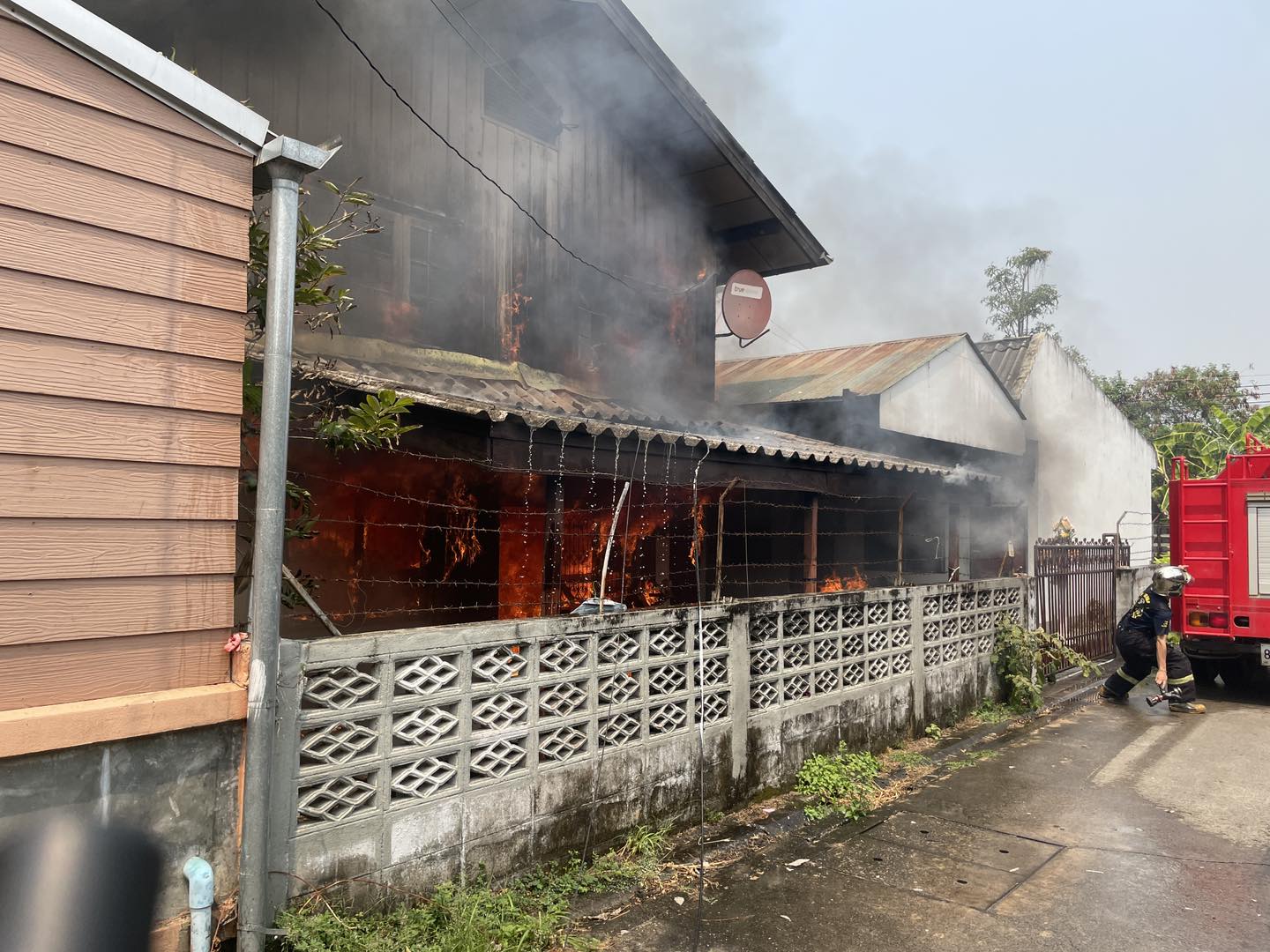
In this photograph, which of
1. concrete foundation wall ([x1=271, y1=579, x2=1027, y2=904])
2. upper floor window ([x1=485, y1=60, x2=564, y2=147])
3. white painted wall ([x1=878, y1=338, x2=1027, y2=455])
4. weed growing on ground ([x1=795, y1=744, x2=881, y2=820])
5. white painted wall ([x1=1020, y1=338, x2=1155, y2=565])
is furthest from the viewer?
white painted wall ([x1=1020, y1=338, x2=1155, y2=565])

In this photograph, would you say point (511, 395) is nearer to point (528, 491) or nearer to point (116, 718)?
point (528, 491)

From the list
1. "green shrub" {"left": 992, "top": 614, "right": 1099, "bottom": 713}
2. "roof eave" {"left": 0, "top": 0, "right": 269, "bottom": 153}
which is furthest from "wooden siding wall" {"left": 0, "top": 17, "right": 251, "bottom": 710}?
"green shrub" {"left": 992, "top": 614, "right": 1099, "bottom": 713}

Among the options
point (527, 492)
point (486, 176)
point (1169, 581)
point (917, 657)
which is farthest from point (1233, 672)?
point (486, 176)

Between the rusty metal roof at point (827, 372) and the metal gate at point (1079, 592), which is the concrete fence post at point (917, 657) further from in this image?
the rusty metal roof at point (827, 372)

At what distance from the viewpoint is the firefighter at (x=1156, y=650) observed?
10164mm

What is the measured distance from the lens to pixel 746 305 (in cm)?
1173

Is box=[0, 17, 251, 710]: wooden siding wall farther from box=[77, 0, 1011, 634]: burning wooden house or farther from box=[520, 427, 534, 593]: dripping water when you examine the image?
box=[520, 427, 534, 593]: dripping water

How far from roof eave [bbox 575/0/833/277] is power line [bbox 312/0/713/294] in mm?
1655

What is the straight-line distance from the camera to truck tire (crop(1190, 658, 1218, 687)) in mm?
11914

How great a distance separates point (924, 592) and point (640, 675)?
428cm

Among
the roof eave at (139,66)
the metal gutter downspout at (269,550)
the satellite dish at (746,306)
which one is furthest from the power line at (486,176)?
the metal gutter downspout at (269,550)

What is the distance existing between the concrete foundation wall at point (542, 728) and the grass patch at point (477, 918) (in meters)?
0.12

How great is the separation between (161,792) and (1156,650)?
36.7 feet

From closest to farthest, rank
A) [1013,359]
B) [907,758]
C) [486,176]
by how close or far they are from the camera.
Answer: [907,758]
[486,176]
[1013,359]
